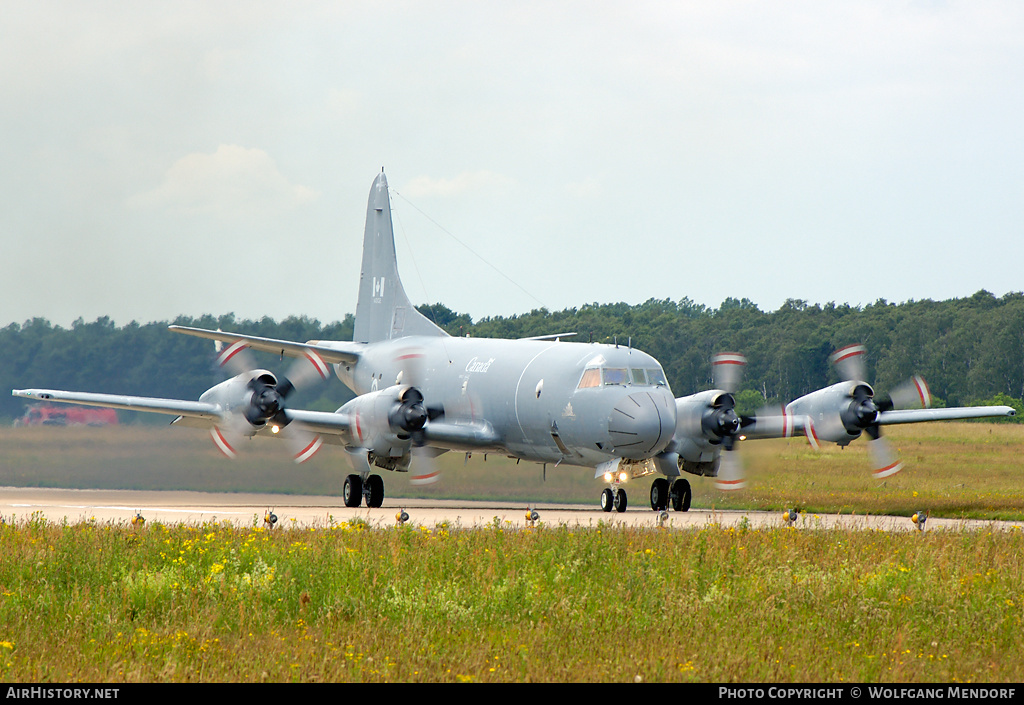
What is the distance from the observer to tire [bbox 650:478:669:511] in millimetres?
27969

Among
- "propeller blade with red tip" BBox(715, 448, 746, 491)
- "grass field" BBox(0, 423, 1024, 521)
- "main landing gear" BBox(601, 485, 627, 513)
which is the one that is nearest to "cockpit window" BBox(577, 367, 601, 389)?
"main landing gear" BBox(601, 485, 627, 513)

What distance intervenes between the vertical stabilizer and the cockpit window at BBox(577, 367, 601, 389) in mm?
10377

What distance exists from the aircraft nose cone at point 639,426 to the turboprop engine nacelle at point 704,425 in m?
2.22

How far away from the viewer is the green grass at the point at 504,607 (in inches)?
390

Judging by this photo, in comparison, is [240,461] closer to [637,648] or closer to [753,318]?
[637,648]

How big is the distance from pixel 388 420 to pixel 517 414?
3.12 meters

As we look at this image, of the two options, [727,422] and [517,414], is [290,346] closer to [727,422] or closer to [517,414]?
[517,414]

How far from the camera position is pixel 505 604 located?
12.6 meters

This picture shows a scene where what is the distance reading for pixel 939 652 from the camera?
35.8ft

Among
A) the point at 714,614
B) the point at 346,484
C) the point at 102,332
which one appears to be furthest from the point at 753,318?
the point at 714,614

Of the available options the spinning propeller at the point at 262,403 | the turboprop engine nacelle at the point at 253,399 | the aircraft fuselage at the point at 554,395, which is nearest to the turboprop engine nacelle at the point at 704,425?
the aircraft fuselage at the point at 554,395

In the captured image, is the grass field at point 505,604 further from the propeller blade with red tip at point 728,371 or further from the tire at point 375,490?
the tire at point 375,490

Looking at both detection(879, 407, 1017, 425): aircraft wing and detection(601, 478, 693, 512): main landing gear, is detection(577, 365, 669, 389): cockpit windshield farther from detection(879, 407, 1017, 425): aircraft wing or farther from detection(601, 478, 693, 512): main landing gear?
detection(879, 407, 1017, 425): aircraft wing

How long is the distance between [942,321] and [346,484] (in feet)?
251
